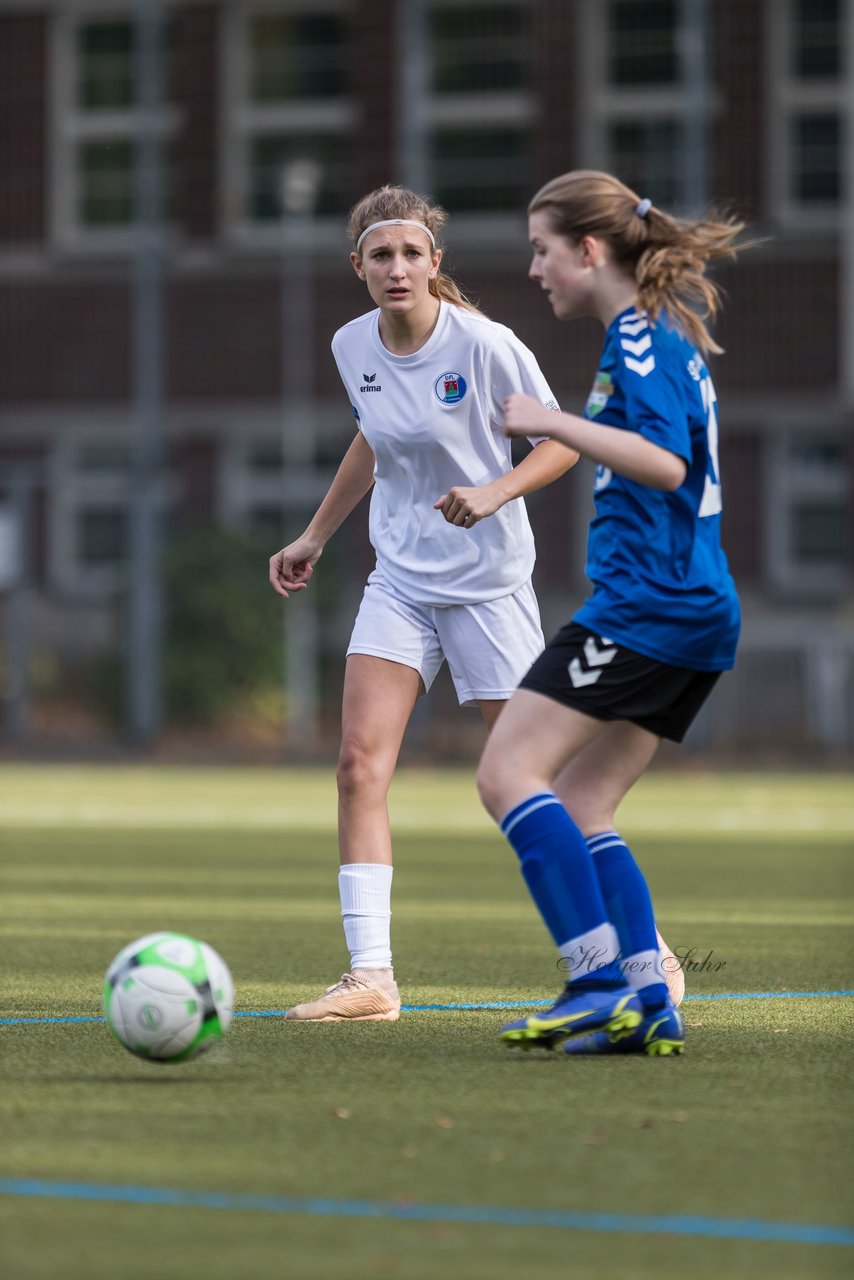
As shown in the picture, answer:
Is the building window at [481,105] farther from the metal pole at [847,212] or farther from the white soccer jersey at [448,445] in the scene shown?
the white soccer jersey at [448,445]

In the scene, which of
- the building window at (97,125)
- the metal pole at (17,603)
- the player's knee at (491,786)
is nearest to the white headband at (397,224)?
the player's knee at (491,786)

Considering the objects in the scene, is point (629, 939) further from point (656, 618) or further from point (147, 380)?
point (147, 380)

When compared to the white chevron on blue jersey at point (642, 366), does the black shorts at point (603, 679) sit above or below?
below

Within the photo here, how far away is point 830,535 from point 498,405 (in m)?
21.1

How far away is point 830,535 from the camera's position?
89.5ft

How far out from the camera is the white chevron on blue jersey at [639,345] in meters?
5.50

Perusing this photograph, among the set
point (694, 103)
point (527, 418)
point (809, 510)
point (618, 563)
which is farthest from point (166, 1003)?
point (809, 510)

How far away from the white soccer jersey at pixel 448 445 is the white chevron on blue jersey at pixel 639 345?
100 cm

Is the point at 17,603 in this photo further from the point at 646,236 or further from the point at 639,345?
the point at 639,345

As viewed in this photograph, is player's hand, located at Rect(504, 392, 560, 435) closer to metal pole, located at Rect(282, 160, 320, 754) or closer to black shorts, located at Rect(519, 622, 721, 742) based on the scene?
black shorts, located at Rect(519, 622, 721, 742)

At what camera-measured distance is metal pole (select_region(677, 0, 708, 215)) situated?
2653 centimetres

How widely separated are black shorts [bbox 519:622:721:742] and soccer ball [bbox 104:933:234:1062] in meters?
0.98

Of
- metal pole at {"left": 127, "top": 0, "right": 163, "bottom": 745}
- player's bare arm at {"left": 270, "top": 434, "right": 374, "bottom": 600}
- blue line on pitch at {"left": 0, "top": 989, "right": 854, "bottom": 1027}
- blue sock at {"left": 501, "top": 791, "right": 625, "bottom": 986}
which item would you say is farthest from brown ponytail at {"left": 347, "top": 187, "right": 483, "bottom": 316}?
metal pole at {"left": 127, "top": 0, "right": 163, "bottom": 745}

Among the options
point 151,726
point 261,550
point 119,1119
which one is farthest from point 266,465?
point 119,1119
